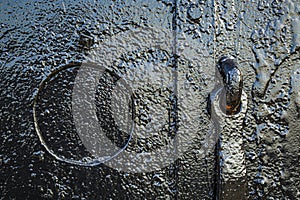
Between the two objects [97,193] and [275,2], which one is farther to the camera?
[275,2]

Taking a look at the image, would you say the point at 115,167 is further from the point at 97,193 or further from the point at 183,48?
the point at 183,48

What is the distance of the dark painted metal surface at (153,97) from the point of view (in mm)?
1146

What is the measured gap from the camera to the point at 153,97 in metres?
1.16

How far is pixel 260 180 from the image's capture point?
1.18 metres

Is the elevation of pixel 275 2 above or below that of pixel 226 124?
above

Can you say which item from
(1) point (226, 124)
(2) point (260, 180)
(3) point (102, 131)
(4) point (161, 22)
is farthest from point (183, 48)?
(2) point (260, 180)

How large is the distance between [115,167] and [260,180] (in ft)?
1.89

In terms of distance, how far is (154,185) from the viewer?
3.77 ft

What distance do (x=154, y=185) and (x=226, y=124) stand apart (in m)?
0.36

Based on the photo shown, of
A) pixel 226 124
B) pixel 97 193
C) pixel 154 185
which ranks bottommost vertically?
pixel 97 193

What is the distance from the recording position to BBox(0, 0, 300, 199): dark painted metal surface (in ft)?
3.76

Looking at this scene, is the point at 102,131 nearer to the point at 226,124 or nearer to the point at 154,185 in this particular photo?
the point at 154,185

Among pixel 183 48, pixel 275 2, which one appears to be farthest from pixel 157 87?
pixel 275 2

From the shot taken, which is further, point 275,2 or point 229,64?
point 275,2
